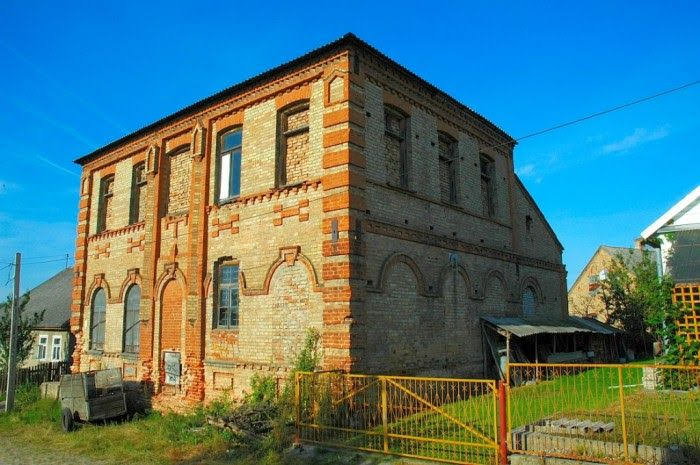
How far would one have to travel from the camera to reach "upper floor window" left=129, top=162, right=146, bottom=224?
18.1m

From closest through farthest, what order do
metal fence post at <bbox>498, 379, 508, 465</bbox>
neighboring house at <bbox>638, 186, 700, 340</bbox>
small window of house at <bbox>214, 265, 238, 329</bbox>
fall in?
metal fence post at <bbox>498, 379, 508, 465</bbox> < neighboring house at <bbox>638, 186, 700, 340</bbox> < small window of house at <bbox>214, 265, 238, 329</bbox>

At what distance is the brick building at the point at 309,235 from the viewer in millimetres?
11992

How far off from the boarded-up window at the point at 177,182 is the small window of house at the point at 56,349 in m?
11.7

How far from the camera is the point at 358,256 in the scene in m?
11.6

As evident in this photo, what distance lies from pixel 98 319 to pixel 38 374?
14.4 feet

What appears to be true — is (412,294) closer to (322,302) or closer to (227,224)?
(322,302)

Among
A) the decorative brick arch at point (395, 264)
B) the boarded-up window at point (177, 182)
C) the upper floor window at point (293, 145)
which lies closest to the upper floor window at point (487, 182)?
the decorative brick arch at point (395, 264)

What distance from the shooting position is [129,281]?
17.5 metres

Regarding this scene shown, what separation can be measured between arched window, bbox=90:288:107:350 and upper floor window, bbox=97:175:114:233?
2433mm

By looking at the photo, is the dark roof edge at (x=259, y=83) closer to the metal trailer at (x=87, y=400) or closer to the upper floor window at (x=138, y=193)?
the upper floor window at (x=138, y=193)

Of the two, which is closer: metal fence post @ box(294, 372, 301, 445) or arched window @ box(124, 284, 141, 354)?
metal fence post @ box(294, 372, 301, 445)

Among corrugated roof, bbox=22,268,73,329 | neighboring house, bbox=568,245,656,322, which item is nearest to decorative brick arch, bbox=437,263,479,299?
corrugated roof, bbox=22,268,73,329

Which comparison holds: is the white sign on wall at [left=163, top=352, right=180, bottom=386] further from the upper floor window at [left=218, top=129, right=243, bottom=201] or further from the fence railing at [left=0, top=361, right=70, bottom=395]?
the fence railing at [left=0, top=361, right=70, bottom=395]

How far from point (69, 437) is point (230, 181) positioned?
24.9ft
